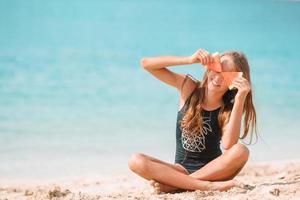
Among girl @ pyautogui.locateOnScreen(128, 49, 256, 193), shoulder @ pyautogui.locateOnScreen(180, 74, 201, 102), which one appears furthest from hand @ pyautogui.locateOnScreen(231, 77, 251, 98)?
shoulder @ pyautogui.locateOnScreen(180, 74, 201, 102)

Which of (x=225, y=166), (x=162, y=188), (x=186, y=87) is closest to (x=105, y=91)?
(x=186, y=87)

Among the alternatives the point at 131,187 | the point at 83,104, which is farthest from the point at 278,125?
the point at 131,187

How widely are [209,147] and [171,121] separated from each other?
298 centimetres

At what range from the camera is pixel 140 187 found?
180 inches

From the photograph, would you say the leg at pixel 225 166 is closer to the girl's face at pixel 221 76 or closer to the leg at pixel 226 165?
the leg at pixel 226 165

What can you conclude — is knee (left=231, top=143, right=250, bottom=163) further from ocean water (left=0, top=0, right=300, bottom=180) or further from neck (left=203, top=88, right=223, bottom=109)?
Answer: ocean water (left=0, top=0, right=300, bottom=180)

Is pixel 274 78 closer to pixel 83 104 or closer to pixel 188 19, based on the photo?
pixel 83 104

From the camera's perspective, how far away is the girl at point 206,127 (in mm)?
3824

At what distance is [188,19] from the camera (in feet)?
74.7

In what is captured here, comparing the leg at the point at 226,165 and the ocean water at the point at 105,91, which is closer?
the leg at the point at 226,165

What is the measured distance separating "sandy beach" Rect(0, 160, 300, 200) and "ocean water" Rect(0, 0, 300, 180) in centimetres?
39

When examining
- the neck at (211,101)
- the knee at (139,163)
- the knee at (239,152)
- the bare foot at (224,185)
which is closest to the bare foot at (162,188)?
the knee at (139,163)

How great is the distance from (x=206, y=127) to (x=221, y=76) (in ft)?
1.06

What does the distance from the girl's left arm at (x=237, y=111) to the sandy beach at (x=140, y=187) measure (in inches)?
11.4
